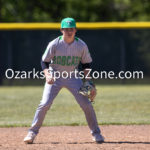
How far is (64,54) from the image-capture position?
645 cm

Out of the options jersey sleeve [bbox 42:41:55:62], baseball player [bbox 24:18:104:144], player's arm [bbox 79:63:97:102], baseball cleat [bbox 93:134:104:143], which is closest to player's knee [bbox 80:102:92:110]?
baseball player [bbox 24:18:104:144]

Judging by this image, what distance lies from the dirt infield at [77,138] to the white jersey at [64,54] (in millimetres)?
937

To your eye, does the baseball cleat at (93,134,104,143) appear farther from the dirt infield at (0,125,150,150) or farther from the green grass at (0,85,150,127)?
the green grass at (0,85,150,127)

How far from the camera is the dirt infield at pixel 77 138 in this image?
20.3 feet

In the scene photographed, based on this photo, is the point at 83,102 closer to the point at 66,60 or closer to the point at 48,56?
the point at 66,60

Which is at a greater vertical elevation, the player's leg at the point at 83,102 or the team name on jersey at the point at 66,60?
the team name on jersey at the point at 66,60

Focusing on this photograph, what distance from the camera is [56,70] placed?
657cm

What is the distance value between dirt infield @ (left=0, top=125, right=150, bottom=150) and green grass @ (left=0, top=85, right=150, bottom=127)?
695 mm

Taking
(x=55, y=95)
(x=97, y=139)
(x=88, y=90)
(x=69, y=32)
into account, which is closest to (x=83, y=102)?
(x=88, y=90)

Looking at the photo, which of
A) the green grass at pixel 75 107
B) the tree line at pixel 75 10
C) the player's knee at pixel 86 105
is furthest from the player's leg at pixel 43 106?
the tree line at pixel 75 10

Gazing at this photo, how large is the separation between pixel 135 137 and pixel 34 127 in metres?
1.42

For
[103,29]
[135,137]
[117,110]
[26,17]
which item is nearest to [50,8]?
[26,17]

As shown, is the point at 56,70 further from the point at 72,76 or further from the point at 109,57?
the point at 109,57

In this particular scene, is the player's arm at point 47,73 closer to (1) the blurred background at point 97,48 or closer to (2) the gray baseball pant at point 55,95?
(2) the gray baseball pant at point 55,95
